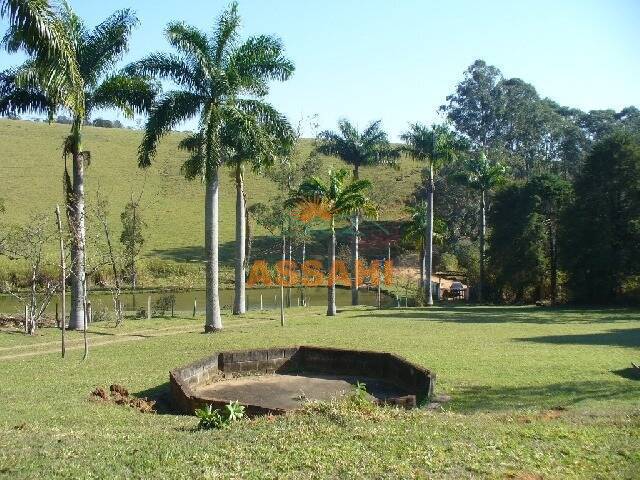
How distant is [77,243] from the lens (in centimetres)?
2169

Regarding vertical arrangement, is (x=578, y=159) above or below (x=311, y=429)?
above

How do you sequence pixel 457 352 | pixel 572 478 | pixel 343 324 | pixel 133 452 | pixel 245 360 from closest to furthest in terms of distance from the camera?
pixel 572 478 → pixel 133 452 → pixel 245 360 → pixel 457 352 → pixel 343 324

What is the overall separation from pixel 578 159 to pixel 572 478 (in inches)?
2682

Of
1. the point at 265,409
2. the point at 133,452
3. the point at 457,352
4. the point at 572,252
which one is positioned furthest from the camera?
the point at 572,252

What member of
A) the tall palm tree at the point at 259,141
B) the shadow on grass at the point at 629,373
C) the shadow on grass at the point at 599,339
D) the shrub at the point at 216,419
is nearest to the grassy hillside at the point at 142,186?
the tall palm tree at the point at 259,141

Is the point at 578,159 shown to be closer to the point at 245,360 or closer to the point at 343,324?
the point at 343,324

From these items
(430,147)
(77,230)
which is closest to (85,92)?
(77,230)

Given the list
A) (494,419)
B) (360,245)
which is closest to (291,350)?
(494,419)

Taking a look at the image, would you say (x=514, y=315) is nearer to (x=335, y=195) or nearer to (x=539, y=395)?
(x=335, y=195)

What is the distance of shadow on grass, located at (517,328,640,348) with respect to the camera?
2156 centimetres

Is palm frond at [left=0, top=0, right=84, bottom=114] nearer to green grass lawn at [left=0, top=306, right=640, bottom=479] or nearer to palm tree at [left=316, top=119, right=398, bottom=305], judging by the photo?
green grass lawn at [left=0, top=306, right=640, bottom=479]

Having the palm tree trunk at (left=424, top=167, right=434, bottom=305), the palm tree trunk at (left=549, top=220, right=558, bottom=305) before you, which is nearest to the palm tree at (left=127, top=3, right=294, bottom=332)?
the palm tree trunk at (left=424, top=167, right=434, bottom=305)

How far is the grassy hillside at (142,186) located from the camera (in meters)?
65.4

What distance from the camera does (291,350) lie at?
17.5 meters
